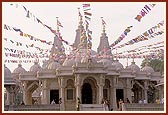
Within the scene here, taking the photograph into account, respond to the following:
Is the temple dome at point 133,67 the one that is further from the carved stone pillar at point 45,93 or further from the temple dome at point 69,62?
the carved stone pillar at point 45,93

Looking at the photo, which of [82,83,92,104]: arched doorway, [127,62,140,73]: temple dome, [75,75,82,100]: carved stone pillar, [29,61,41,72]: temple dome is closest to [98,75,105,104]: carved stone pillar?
[75,75,82,100]: carved stone pillar

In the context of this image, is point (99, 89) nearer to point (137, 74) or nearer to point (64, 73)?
point (64, 73)

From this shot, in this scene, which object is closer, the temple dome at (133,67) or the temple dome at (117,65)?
the temple dome at (117,65)

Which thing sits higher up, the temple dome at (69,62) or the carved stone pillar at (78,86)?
the temple dome at (69,62)

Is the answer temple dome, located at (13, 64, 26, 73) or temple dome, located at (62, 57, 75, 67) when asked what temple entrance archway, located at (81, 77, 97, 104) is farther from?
temple dome, located at (13, 64, 26, 73)

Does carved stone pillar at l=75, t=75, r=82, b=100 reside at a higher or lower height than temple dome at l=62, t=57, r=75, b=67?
lower

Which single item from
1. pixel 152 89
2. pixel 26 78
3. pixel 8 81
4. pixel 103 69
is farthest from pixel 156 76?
pixel 8 81

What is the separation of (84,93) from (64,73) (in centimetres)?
251

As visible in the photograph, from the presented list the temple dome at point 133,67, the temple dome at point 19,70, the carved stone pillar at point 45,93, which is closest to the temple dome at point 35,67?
the temple dome at point 19,70

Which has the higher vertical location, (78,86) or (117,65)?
(117,65)

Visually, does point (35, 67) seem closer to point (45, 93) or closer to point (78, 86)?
point (45, 93)

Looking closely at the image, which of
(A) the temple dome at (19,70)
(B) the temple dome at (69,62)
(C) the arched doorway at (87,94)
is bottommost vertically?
(C) the arched doorway at (87,94)

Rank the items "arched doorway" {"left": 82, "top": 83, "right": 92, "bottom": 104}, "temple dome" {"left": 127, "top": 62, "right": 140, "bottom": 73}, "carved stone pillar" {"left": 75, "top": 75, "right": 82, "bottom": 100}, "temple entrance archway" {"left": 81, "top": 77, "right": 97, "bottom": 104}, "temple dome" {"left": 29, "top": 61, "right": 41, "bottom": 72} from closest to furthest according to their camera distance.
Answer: "carved stone pillar" {"left": 75, "top": 75, "right": 82, "bottom": 100}, "temple entrance archway" {"left": 81, "top": 77, "right": 97, "bottom": 104}, "arched doorway" {"left": 82, "top": 83, "right": 92, "bottom": 104}, "temple dome" {"left": 127, "top": 62, "right": 140, "bottom": 73}, "temple dome" {"left": 29, "top": 61, "right": 41, "bottom": 72}

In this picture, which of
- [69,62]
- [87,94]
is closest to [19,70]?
[69,62]
